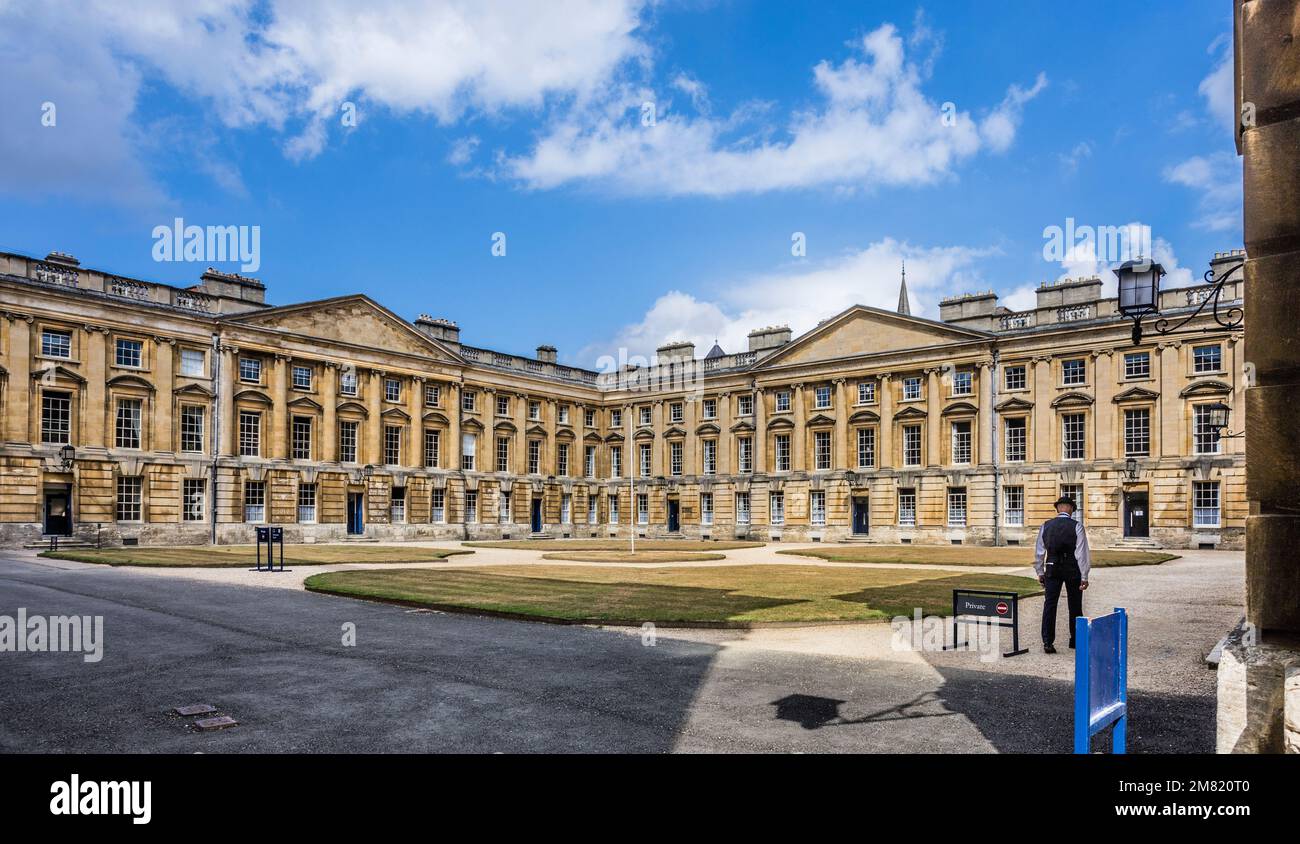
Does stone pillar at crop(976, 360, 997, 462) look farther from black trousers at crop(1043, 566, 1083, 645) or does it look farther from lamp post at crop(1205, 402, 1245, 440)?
black trousers at crop(1043, 566, 1083, 645)

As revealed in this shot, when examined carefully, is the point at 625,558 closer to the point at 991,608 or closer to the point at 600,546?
the point at 600,546

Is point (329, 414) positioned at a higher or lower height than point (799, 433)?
higher

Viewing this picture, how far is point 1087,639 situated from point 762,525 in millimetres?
50293

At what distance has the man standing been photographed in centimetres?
1066

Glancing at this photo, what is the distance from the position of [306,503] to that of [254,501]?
2.96m

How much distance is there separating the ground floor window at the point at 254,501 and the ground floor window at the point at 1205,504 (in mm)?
47426

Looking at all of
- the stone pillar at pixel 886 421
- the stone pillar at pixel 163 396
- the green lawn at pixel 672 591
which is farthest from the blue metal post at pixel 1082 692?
the stone pillar at pixel 886 421

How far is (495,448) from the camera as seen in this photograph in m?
56.7

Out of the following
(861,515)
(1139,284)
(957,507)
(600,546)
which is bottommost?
(600,546)

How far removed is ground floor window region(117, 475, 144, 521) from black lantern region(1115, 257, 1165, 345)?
42.3m

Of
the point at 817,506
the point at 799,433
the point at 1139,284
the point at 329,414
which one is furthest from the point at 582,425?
the point at 1139,284

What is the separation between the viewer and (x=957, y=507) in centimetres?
4709
